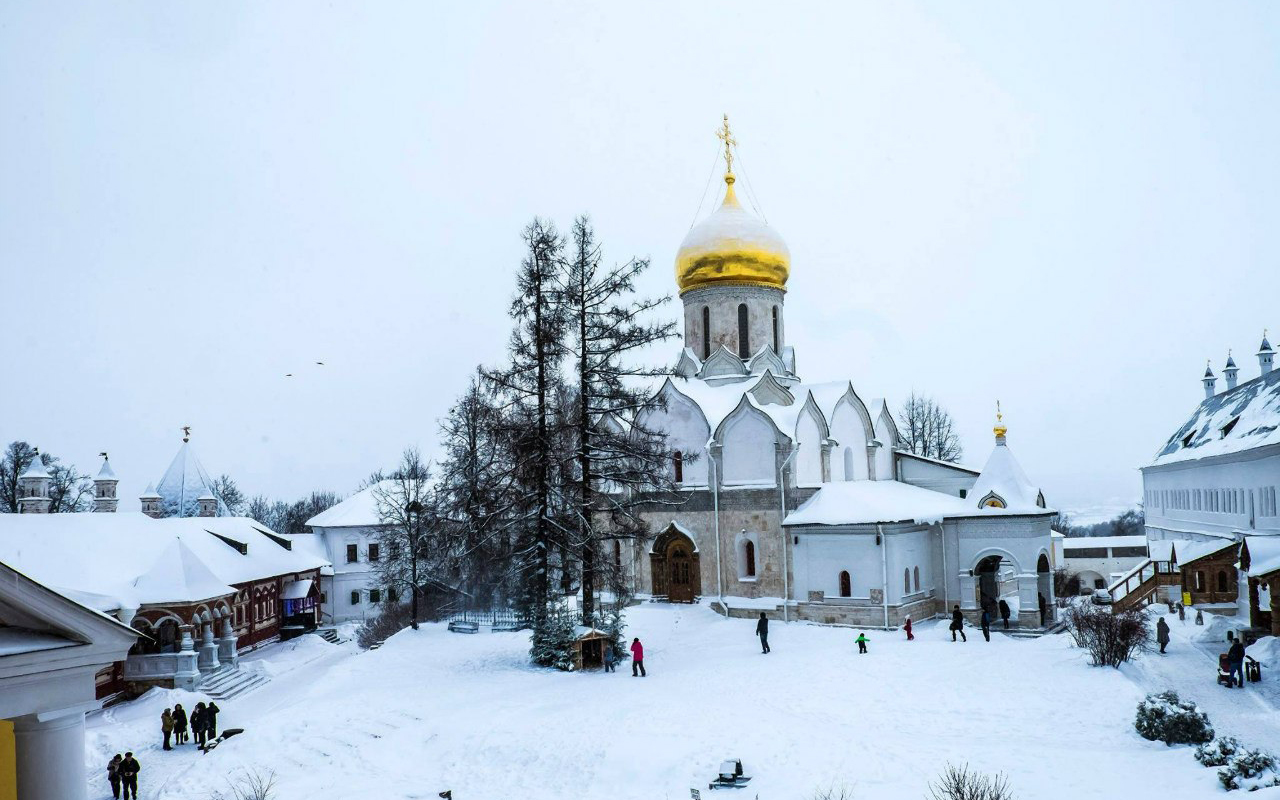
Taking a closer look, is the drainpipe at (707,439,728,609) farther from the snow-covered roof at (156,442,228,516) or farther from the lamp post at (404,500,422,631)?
the snow-covered roof at (156,442,228,516)

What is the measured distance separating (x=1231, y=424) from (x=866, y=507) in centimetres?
1565

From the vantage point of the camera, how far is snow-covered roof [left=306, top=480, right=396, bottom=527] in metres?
41.1

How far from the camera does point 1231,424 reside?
3083cm

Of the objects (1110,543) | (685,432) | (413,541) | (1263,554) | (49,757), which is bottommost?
(1110,543)

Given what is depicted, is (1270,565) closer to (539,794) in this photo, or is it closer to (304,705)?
(539,794)

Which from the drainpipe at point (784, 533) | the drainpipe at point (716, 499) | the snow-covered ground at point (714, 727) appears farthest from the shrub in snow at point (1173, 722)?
the drainpipe at point (716, 499)

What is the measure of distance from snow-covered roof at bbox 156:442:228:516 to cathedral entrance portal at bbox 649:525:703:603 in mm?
23692

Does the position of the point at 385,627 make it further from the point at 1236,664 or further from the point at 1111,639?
the point at 1236,664

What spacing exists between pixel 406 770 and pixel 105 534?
65.9 ft

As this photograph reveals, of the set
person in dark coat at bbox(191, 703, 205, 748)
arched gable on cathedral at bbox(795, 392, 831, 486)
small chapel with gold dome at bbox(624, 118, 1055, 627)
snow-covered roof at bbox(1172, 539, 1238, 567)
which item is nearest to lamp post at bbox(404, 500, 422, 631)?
small chapel with gold dome at bbox(624, 118, 1055, 627)

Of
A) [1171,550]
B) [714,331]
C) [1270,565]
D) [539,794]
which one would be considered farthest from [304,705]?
[1171,550]

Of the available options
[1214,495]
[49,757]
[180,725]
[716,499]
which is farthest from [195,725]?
[1214,495]

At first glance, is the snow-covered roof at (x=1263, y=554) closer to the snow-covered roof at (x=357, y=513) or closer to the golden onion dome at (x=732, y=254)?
the golden onion dome at (x=732, y=254)

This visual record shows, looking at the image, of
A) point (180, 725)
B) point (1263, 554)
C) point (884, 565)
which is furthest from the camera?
point (884, 565)
